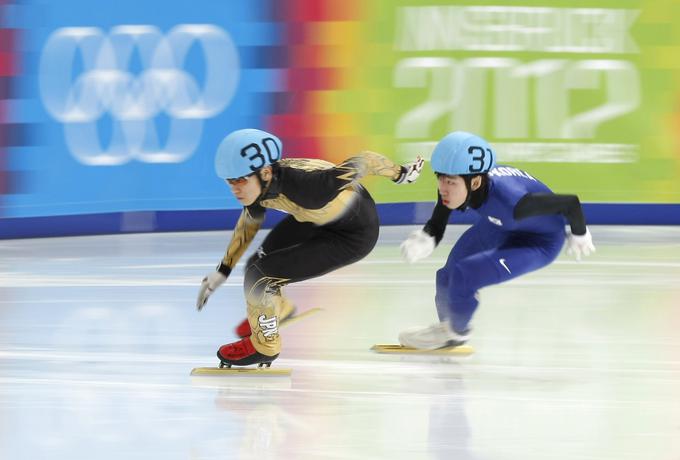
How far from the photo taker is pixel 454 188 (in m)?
5.05

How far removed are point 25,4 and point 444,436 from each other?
4.89 m

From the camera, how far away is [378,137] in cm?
848

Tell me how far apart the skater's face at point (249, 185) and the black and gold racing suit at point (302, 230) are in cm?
3

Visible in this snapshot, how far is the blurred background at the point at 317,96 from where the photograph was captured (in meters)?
8.08

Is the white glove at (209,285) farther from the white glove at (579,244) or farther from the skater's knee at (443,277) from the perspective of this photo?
the white glove at (579,244)

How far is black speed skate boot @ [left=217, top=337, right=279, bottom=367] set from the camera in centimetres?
505

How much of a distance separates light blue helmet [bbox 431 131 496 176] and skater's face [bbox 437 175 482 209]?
0.12 feet

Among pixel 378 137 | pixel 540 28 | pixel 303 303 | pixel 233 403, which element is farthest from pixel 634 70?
pixel 233 403

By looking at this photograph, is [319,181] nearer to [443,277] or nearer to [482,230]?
[443,277]

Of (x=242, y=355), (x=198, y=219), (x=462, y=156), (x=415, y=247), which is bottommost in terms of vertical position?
(x=198, y=219)

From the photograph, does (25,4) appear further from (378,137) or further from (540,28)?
(540,28)

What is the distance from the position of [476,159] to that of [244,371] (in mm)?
1257

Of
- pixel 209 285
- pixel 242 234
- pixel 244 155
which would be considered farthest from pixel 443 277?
pixel 244 155

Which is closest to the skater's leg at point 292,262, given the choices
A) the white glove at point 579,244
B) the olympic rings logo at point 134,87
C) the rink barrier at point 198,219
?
the white glove at point 579,244
